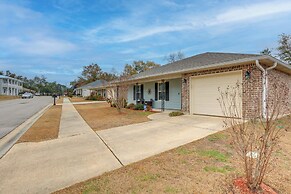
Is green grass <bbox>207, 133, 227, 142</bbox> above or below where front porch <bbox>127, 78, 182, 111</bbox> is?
below

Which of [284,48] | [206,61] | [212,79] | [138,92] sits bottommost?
[138,92]

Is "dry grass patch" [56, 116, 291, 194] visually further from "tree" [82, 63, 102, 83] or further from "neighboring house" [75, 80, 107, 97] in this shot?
"tree" [82, 63, 102, 83]

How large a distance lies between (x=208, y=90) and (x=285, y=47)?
21881 mm

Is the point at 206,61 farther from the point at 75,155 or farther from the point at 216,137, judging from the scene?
the point at 75,155

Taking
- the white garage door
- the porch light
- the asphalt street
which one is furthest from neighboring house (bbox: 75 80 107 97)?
the porch light

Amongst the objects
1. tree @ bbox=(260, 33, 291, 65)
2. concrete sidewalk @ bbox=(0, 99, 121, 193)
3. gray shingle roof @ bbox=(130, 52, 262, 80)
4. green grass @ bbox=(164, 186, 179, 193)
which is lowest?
concrete sidewalk @ bbox=(0, 99, 121, 193)

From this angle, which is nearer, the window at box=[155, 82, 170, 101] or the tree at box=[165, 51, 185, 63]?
the window at box=[155, 82, 170, 101]

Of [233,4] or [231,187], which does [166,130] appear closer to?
[231,187]

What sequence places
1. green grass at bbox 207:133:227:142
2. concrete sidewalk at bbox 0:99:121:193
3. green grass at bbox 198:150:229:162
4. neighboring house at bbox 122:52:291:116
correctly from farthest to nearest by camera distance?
neighboring house at bbox 122:52:291:116 → green grass at bbox 207:133:227:142 → green grass at bbox 198:150:229:162 → concrete sidewalk at bbox 0:99:121:193

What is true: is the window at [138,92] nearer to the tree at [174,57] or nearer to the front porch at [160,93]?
the front porch at [160,93]

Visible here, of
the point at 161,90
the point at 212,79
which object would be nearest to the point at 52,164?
the point at 212,79

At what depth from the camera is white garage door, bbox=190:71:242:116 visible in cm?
930

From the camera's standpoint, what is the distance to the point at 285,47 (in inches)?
955

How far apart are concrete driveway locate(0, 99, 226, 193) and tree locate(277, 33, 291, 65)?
2494 cm
